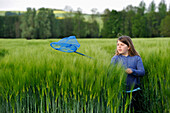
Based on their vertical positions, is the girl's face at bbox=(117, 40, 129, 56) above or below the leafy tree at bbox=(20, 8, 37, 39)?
below

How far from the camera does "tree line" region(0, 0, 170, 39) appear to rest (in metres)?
37.9

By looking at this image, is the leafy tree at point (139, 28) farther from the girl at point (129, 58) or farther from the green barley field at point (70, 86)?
the green barley field at point (70, 86)

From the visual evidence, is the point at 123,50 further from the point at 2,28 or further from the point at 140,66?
the point at 2,28

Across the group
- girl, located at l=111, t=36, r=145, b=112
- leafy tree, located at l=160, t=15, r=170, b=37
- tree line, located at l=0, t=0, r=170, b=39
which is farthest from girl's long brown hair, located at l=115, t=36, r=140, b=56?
leafy tree, located at l=160, t=15, r=170, b=37

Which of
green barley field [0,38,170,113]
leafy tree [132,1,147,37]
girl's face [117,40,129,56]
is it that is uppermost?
leafy tree [132,1,147,37]

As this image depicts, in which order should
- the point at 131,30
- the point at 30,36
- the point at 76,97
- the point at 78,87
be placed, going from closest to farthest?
the point at 78,87 < the point at 76,97 < the point at 30,36 < the point at 131,30

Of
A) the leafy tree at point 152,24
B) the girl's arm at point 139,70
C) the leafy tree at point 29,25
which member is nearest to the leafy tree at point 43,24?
the leafy tree at point 29,25

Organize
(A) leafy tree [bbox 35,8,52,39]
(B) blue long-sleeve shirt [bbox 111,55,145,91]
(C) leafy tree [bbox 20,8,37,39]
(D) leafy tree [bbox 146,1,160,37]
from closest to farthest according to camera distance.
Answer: (B) blue long-sleeve shirt [bbox 111,55,145,91]
(C) leafy tree [bbox 20,8,37,39]
(A) leafy tree [bbox 35,8,52,39]
(D) leafy tree [bbox 146,1,160,37]

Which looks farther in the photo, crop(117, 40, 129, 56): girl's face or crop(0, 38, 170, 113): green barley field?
crop(117, 40, 129, 56): girl's face

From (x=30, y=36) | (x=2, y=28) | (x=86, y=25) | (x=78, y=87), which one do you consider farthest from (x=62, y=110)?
(x=2, y=28)

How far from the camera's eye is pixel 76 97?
6.54ft

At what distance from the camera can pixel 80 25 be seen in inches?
1642

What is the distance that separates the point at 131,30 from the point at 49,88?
4216 cm

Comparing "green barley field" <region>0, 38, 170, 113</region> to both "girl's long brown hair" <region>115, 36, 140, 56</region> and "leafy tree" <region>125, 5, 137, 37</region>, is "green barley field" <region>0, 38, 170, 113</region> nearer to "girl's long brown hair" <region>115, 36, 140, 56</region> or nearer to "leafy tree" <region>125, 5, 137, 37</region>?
"girl's long brown hair" <region>115, 36, 140, 56</region>
